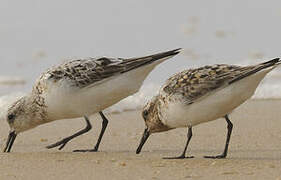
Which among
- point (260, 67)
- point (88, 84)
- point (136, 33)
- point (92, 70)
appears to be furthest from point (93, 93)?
point (136, 33)

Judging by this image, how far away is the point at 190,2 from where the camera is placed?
2000 centimetres

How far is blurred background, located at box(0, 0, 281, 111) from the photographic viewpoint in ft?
44.9

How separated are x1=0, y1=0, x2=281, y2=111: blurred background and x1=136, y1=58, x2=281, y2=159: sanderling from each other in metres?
5.14

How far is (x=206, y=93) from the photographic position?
5.50 m

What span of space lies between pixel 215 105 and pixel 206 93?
129 millimetres

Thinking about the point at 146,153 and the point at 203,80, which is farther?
the point at 146,153

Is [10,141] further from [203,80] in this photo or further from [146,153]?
[203,80]

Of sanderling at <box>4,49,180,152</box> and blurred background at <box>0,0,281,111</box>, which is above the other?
sanderling at <box>4,49,180,152</box>

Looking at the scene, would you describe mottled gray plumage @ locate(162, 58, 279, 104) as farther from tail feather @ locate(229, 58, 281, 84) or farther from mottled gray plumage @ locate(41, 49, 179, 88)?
mottled gray plumage @ locate(41, 49, 179, 88)

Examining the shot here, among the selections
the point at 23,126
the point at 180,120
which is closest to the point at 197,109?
the point at 180,120

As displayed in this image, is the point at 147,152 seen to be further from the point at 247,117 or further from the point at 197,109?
the point at 247,117

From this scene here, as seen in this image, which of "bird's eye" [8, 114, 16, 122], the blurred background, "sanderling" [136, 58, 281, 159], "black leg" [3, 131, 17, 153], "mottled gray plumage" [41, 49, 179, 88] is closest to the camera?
"sanderling" [136, 58, 281, 159]

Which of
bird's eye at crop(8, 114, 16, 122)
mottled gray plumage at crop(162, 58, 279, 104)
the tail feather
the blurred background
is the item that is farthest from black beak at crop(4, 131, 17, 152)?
the blurred background

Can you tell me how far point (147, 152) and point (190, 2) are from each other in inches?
561
